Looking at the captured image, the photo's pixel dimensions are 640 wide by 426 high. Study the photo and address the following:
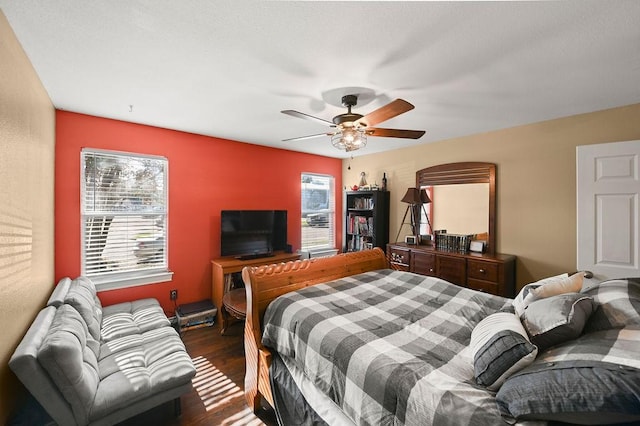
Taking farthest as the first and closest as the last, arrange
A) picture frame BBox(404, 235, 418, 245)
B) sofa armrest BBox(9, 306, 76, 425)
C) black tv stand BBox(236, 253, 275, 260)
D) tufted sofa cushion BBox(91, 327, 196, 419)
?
1. picture frame BBox(404, 235, 418, 245)
2. black tv stand BBox(236, 253, 275, 260)
3. tufted sofa cushion BBox(91, 327, 196, 419)
4. sofa armrest BBox(9, 306, 76, 425)

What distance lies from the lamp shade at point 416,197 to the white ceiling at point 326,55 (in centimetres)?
143

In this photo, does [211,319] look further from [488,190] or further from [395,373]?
[488,190]

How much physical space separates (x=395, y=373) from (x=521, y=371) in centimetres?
48

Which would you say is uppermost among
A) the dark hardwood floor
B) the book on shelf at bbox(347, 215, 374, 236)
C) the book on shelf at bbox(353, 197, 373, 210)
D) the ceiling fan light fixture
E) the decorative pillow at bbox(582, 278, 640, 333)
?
the ceiling fan light fixture

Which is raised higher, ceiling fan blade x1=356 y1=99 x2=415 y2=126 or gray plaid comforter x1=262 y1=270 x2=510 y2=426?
ceiling fan blade x1=356 y1=99 x2=415 y2=126

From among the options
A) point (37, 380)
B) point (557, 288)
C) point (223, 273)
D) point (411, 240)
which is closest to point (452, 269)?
point (411, 240)

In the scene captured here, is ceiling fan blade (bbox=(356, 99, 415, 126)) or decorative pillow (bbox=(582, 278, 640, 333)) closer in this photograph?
decorative pillow (bbox=(582, 278, 640, 333))

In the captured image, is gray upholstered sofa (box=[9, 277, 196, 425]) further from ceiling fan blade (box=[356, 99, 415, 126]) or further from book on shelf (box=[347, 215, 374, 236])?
book on shelf (box=[347, 215, 374, 236])

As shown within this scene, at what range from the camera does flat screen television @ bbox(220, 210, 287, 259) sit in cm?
367

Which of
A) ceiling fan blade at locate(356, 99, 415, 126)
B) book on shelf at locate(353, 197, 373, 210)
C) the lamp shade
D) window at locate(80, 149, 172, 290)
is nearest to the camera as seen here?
ceiling fan blade at locate(356, 99, 415, 126)

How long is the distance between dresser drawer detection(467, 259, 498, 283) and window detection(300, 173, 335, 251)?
8.56 ft

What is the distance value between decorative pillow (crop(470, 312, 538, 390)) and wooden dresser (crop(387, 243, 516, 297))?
207 cm

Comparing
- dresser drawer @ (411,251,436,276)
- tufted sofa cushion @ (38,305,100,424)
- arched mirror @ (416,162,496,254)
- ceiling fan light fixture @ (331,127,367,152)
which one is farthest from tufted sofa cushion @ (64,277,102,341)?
arched mirror @ (416,162,496,254)

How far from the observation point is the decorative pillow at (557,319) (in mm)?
1170
